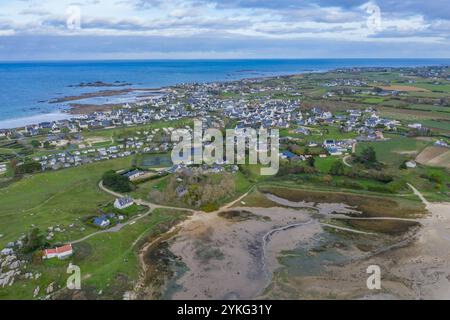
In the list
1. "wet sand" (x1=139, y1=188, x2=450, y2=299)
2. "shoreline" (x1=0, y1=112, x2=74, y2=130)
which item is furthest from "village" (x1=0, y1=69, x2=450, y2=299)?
"wet sand" (x1=139, y1=188, x2=450, y2=299)

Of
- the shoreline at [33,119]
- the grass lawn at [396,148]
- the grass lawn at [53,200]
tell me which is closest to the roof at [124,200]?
the grass lawn at [53,200]

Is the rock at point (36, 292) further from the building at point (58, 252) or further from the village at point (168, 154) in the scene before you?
the building at point (58, 252)

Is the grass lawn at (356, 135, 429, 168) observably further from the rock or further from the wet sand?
the rock


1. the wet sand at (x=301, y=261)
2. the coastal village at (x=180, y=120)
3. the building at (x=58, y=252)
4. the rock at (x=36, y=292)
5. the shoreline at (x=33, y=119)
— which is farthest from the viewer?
the shoreline at (x=33, y=119)

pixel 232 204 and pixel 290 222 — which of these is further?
pixel 232 204

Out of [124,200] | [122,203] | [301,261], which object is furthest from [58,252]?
[301,261]

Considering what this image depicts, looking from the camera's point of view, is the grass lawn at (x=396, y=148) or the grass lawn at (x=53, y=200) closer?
the grass lawn at (x=53, y=200)

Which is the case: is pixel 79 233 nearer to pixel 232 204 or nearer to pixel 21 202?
pixel 21 202

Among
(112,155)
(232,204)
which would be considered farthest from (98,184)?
(232,204)
